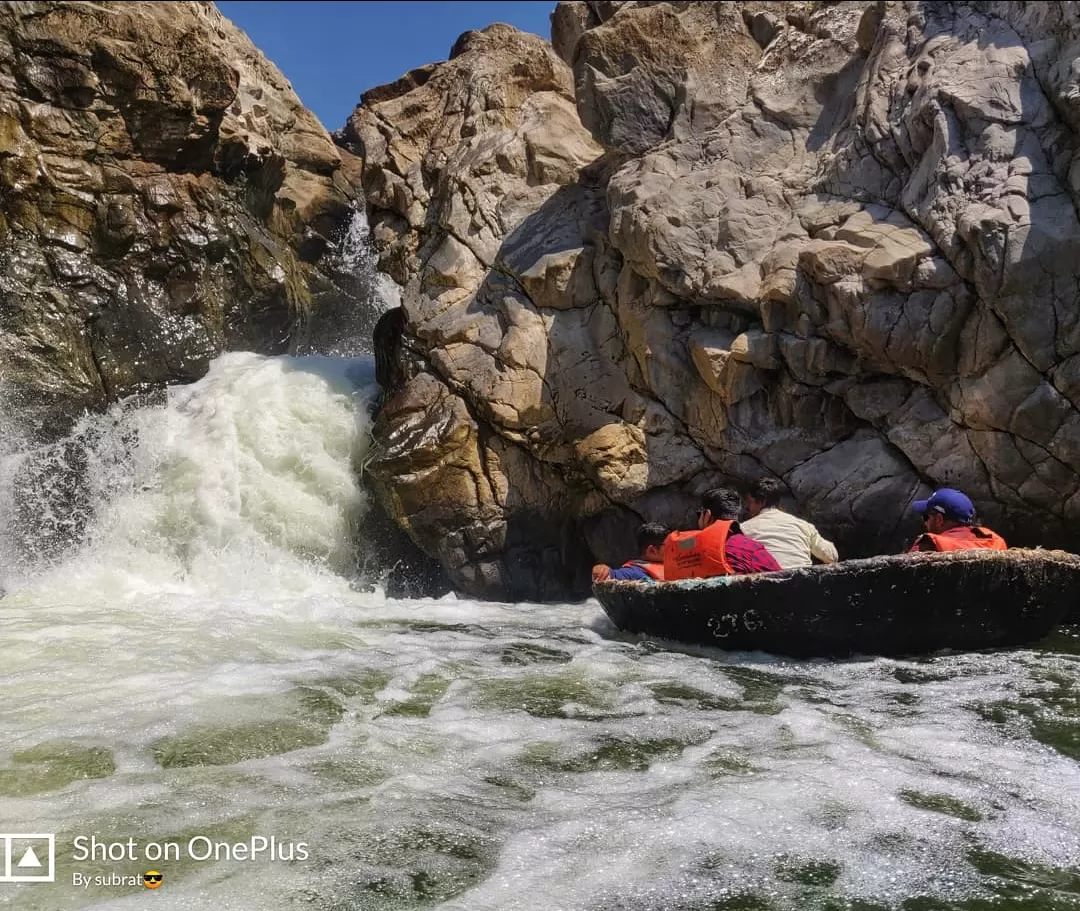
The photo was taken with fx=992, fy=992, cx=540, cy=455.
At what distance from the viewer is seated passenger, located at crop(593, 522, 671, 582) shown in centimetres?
731

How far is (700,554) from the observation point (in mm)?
6559

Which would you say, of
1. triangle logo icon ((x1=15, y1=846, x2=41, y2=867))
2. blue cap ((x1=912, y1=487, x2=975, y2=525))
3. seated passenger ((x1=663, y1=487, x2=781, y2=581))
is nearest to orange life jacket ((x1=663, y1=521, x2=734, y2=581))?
seated passenger ((x1=663, y1=487, x2=781, y2=581))

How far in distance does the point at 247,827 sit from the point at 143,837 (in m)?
0.33

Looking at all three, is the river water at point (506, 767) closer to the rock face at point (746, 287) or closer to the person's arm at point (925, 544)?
Result: the person's arm at point (925, 544)

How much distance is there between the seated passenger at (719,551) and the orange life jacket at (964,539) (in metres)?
0.99

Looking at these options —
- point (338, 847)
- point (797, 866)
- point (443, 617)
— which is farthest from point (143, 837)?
point (443, 617)

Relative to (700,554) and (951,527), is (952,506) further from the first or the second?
(700,554)

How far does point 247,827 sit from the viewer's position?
3.37 metres

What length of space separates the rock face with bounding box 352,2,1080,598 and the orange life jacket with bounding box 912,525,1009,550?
1.07 m

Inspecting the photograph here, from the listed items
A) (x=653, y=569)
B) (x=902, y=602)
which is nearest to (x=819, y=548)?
(x=902, y=602)

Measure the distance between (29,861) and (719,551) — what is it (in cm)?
440

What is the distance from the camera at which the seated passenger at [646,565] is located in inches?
288

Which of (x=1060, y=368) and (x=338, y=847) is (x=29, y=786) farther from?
(x=1060, y=368)

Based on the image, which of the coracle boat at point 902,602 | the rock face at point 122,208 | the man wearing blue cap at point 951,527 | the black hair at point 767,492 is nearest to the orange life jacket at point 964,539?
the man wearing blue cap at point 951,527
